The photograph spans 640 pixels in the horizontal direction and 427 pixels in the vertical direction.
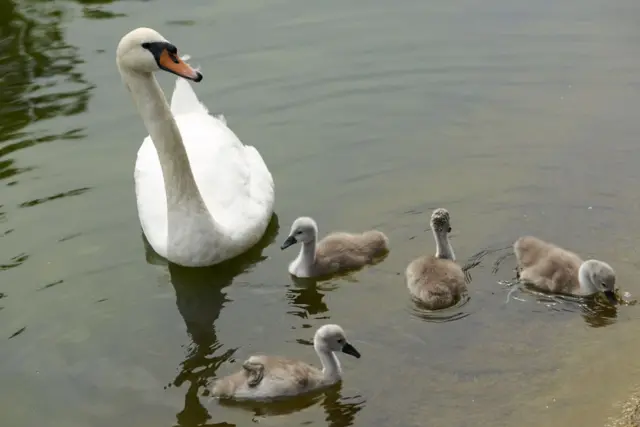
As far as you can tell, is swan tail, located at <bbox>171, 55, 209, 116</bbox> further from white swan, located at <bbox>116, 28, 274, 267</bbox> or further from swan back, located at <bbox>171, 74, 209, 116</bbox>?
white swan, located at <bbox>116, 28, 274, 267</bbox>

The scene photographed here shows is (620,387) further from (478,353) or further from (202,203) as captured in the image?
(202,203)

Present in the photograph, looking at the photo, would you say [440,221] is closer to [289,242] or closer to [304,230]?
[304,230]

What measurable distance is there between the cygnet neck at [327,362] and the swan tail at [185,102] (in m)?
4.12

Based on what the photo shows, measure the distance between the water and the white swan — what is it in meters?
0.31

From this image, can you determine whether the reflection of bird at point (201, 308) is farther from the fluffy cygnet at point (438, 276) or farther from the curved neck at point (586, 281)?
the curved neck at point (586, 281)

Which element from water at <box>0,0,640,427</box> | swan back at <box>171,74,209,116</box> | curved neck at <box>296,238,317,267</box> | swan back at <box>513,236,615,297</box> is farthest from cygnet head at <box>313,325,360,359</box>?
swan back at <box>171,74,209,116</box>

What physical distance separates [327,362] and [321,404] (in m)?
0.31

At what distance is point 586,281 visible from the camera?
26.8ft

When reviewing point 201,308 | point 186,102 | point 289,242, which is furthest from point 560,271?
point 186,102

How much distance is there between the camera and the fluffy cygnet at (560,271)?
808cm

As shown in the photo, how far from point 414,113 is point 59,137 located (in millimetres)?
3936

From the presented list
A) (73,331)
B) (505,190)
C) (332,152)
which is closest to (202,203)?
(73,331)

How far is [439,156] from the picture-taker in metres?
10.6

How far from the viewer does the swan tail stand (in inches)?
429
